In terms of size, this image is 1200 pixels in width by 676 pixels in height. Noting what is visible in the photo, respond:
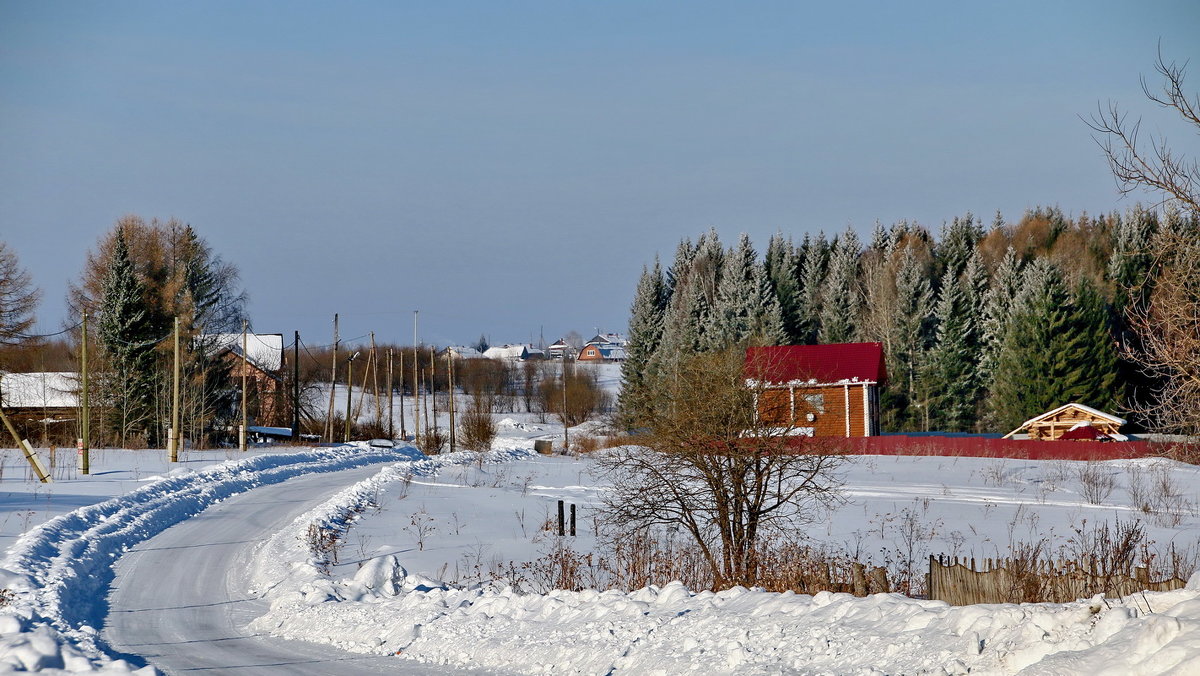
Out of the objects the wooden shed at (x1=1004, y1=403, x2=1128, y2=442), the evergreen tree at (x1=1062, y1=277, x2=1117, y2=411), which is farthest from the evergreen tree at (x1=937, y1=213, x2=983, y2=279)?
the wooden shed at (x1=1004, y1=403, x2=1128, y2=442)

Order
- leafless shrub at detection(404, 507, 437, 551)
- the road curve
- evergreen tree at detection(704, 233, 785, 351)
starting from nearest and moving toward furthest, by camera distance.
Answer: the road curve
leafless shrub at detection(404, 507, 437, 551)
evergreen tree at detection(704, 233, 785, 351)

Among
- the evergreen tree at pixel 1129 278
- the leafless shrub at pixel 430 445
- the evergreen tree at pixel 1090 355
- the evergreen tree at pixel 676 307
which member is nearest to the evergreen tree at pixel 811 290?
the evergreen tree at pixel 676 307

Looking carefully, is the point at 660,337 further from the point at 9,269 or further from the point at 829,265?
the point at 9,269

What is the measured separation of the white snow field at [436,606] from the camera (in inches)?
297

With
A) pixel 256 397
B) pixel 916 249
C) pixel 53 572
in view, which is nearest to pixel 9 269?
pixel 256 397

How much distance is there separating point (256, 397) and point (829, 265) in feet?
151

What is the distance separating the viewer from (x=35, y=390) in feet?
Result: 198

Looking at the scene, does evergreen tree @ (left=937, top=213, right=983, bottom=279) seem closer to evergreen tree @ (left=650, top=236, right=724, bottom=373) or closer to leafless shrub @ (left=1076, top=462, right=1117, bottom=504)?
evergreen tree @ (left=650, top=236, right=724, bottom=373)

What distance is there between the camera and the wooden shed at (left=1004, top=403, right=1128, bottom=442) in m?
47.3

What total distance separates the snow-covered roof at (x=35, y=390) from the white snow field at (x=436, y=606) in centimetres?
3460

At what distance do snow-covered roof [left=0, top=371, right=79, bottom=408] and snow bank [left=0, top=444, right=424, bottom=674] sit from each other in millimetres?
33708

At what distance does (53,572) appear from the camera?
13727mm

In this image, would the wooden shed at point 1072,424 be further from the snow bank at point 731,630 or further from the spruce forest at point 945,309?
the snow bank at point 731,630

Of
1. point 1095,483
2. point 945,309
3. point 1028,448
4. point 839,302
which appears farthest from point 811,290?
point 1095,483
